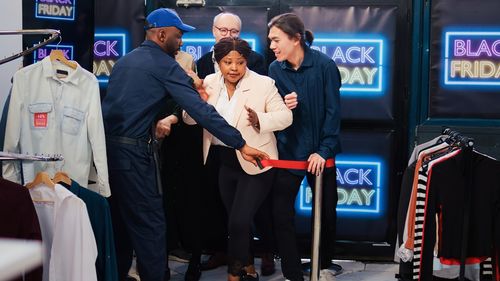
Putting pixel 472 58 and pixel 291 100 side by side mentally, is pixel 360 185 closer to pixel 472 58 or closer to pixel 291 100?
pixel 472 58

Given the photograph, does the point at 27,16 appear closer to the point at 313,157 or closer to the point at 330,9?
the point at 313,157

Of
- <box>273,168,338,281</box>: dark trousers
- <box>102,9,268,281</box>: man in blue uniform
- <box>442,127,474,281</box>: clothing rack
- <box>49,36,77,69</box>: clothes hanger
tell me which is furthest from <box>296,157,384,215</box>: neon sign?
<box>49,36,77,69</box>: clothes hanger

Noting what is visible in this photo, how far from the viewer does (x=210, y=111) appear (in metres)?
4.02

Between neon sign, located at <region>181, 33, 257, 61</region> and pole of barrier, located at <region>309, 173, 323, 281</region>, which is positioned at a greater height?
neon sign, located at <region>181, 33, 257, 61</region>

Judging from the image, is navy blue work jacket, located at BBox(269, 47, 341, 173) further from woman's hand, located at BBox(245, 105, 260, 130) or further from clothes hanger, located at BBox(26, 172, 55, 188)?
clothes hanger, located at BBox(26, 172, 55, 188)

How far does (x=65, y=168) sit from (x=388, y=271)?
2.74 meters

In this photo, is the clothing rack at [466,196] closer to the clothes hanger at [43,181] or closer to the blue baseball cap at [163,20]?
the blue baseball cap at [163,20]

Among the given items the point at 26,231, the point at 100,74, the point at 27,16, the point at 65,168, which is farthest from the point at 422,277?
the point at 100,74

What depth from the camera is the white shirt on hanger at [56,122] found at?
3562mm

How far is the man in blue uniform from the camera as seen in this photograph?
4.04m

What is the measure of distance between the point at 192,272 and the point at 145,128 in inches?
54.2

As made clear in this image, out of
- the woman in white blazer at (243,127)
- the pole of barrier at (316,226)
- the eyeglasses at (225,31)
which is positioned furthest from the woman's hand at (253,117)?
the eyeglasses at (225,31)

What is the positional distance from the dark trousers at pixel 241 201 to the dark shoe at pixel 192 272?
72cm

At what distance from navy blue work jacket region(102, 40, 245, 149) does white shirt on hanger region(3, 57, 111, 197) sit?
0.94 ft
